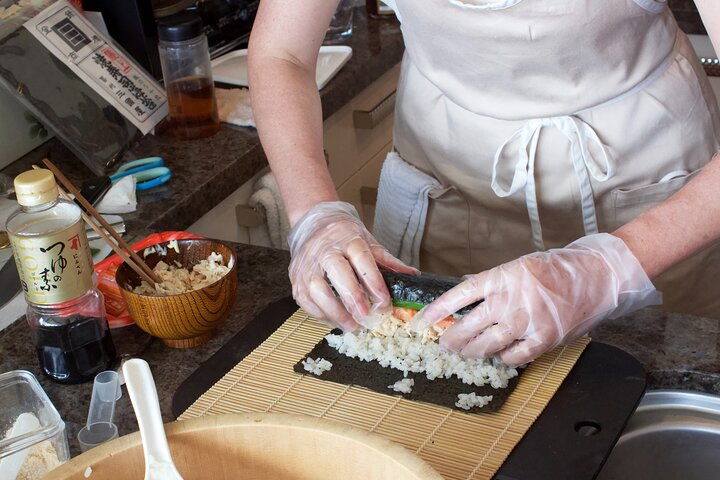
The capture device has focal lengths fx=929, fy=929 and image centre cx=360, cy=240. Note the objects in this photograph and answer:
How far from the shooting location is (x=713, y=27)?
1.01 meters

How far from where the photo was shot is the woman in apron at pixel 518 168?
973 mm

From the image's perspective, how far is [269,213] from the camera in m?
1.67

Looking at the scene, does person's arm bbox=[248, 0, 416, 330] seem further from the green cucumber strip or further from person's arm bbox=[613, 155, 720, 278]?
person's arm bbox=[613, 155, 720, 278]

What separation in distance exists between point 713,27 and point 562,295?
1.13 ft

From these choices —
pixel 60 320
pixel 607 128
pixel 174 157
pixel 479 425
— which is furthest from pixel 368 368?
pixel 174 157

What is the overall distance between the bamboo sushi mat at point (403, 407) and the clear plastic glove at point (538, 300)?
34mm

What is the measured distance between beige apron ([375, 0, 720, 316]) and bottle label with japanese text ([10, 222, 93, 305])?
1.79ft

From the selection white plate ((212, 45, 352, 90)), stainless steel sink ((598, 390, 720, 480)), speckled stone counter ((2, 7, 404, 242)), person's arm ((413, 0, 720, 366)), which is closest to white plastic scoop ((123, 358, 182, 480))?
person's arm ((413, 0, 720, 366))

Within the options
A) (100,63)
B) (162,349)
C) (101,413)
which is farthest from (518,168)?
(100,63)

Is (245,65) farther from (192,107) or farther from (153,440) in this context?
(153,440)

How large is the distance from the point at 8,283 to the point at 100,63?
20.0 inches

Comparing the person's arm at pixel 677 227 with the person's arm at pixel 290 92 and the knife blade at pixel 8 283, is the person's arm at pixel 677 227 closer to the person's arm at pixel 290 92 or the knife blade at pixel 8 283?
the person's arm at pixel 290 92

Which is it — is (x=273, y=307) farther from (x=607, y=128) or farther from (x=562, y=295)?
(x=607, y=128)

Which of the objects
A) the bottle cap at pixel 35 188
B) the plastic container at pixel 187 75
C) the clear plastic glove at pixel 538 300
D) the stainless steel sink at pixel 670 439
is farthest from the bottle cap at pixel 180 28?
the stainless steel sink at pixel 670 439
